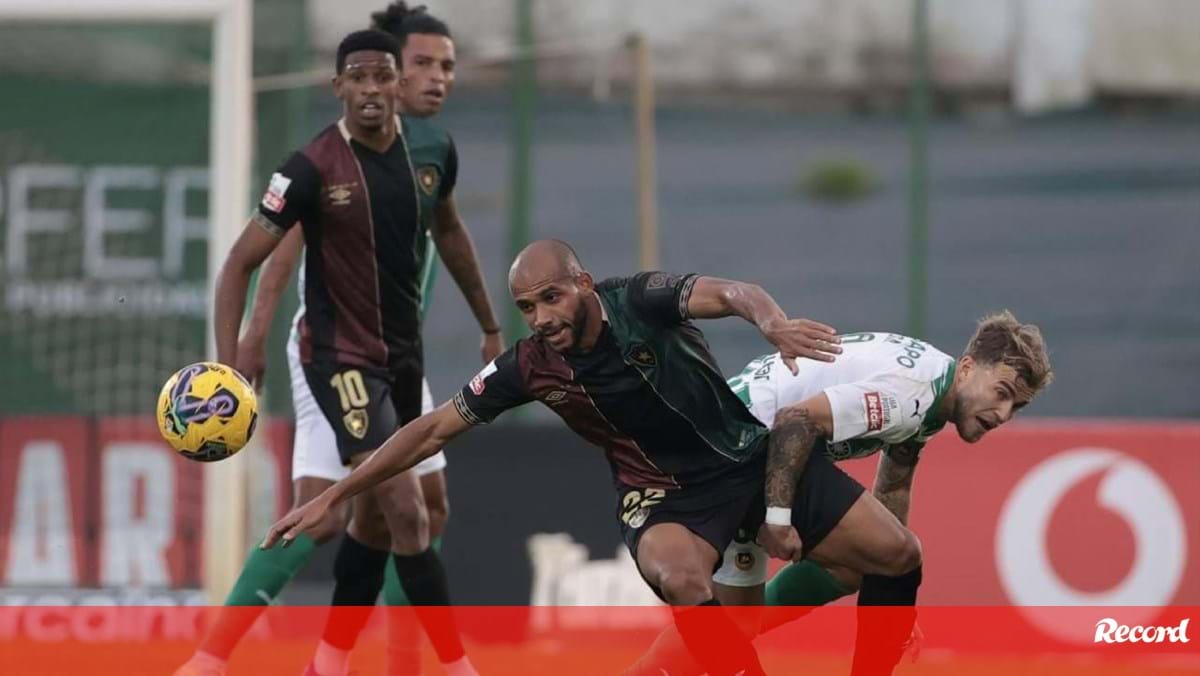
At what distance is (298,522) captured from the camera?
18.6 feet

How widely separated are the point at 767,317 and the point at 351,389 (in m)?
2.08

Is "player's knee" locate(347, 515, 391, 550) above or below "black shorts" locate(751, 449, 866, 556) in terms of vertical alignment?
below

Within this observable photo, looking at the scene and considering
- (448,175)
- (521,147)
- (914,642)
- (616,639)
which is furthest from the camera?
(521,147)

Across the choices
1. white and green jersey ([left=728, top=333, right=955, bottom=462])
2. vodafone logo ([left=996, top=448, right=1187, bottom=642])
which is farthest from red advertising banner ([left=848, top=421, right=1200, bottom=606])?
white and green jersey ([left=728, top=333, right=955, bottom=462])

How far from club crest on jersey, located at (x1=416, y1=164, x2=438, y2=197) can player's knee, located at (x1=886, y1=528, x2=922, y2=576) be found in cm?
225

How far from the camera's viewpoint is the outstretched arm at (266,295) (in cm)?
697

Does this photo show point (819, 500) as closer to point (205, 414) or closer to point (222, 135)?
point (205, 414)

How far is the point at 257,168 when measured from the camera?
1126 cm

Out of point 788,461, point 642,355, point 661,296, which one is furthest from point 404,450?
point 788,461

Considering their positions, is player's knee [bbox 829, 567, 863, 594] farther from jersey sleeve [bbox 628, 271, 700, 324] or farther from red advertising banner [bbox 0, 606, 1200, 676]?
red advertising banner [bbox 0, 606, 1200, 676]

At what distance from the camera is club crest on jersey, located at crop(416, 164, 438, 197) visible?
697 cm

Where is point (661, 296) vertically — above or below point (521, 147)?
below

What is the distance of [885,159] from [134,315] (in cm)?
687

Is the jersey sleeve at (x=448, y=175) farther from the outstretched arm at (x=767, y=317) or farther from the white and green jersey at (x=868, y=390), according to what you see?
the outstretched arm at (x=767, y=317)
